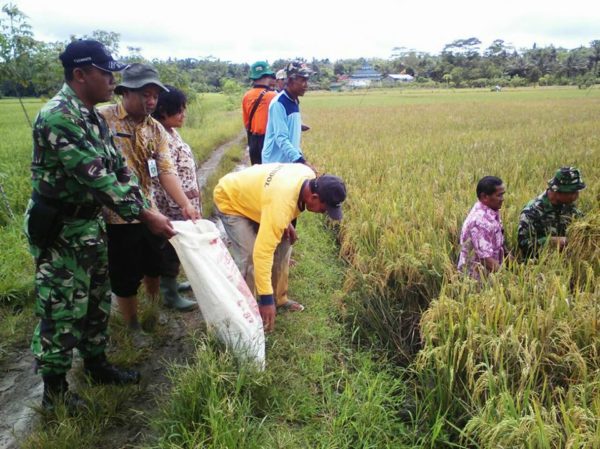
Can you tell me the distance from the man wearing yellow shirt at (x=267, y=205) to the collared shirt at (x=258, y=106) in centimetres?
197

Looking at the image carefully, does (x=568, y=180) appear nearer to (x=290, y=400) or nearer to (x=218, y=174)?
(x=290, y=400)

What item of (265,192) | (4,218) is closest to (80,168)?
(265,192)

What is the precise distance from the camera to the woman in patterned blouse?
10.2 feet

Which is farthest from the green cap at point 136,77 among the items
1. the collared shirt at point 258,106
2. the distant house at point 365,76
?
the distant house at point 365,76

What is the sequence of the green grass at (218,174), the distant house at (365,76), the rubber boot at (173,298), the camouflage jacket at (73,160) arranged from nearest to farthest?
the camouflage jacket at (73,160), the rubber boot at (173,298), the green grass at (218,174), the distant house at (365,76)

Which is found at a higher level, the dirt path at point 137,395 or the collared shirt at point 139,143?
the collared shirt at point 139,143

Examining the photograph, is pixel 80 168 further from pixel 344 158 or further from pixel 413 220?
pixel 344 158

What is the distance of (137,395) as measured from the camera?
7.75 feet

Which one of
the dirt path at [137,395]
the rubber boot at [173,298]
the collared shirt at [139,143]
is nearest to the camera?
the dirt path at [137,395]

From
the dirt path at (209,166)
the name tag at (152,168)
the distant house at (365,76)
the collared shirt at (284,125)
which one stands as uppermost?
the distant house at (365,76)

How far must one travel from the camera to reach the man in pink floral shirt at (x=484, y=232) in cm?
304

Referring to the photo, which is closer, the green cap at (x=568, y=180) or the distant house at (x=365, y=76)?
the green cap at (x=568, y=180)

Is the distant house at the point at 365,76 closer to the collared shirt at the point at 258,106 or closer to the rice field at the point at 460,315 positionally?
the collared shirt at the point at 258,106

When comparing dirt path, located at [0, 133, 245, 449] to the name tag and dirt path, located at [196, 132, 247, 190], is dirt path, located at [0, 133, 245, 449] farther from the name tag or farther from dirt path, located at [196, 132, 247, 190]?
dirt path, located at [196, 132, 247, 190]
